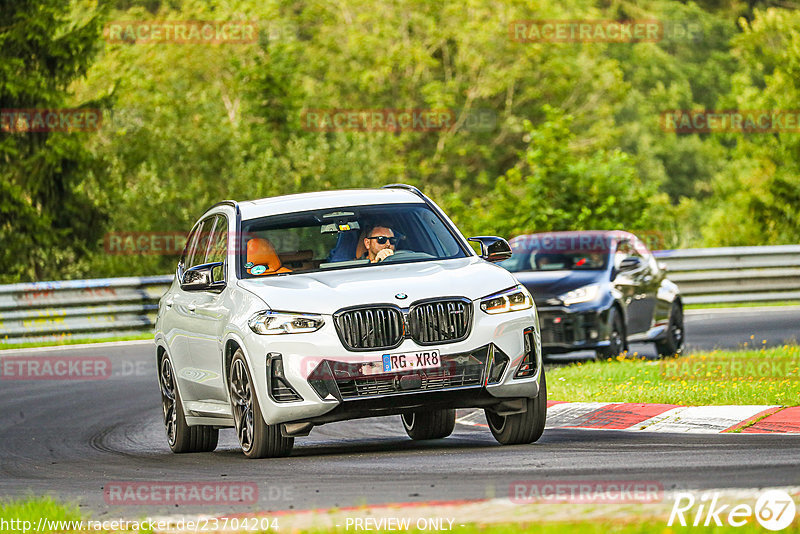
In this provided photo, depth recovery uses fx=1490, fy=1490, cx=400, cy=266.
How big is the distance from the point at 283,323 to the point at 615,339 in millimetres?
8642

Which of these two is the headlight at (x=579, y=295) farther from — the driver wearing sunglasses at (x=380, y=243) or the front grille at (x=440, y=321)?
the front grille at (x=440, y=321)

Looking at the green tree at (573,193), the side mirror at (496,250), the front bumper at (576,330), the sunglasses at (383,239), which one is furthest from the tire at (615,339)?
the green tree at (573,193)

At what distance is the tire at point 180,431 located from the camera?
38.4 feet

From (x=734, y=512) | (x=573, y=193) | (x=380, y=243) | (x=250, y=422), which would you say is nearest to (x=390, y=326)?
(x=250, y=422)

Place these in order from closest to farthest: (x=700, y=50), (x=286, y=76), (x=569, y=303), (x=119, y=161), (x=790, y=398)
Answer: (x=790, y=398)
(x=569, y=303)
(x=119, y=161)
(x=286, y=76)
(x=700, y=50)

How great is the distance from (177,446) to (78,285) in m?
Answer: 13.7

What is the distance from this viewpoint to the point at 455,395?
9688 millimetres

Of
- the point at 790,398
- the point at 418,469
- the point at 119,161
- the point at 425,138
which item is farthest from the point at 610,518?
the point at 425,138

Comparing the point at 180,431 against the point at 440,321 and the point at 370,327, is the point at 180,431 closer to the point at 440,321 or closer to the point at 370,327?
the point at 370,327

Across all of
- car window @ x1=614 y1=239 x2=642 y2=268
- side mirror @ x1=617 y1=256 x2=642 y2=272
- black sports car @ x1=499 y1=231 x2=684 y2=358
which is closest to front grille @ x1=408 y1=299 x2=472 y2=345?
black sports car @ x1=499 y1=231 x2=684 y2=358

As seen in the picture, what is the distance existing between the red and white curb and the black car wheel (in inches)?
174

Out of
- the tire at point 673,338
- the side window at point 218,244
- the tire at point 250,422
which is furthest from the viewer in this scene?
the tire at point 673,338

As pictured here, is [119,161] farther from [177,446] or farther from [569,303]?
[177,446]

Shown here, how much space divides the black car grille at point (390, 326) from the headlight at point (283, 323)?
158mm
